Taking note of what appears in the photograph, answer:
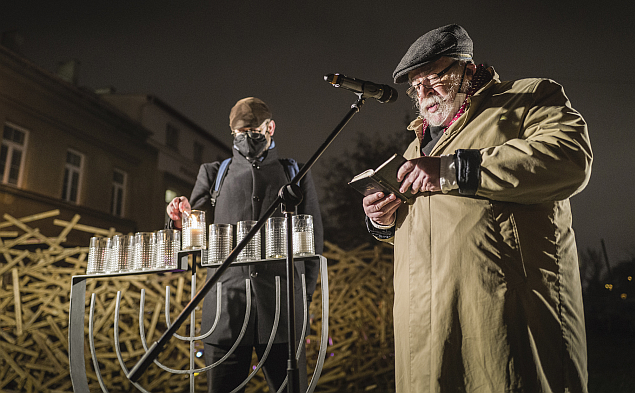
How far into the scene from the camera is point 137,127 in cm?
1527

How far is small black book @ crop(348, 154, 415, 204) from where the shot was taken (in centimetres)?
157

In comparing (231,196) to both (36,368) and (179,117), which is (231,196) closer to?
(36,368)

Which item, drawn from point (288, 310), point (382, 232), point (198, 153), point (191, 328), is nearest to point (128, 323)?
point (191, 328)

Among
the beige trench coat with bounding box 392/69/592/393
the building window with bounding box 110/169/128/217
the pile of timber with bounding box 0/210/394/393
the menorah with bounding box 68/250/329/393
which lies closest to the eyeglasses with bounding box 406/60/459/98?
the beige trench coat with bounding box 392/69/592/393

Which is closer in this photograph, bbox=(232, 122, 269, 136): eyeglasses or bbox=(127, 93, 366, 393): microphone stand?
bbox=(127, 93, 366, 393): microphone stand

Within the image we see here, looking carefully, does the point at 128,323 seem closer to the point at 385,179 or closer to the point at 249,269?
the point at 249,269

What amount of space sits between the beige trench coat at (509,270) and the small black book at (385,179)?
157mm

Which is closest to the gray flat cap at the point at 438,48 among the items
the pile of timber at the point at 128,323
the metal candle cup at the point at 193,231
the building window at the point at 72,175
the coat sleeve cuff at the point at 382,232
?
the coat sleeve cuff at the point at 382,232

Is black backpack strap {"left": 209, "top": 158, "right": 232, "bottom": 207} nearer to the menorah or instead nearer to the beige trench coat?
the menorah

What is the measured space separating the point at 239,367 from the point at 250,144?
48.2 inches

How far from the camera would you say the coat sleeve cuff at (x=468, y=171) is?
4.80ft

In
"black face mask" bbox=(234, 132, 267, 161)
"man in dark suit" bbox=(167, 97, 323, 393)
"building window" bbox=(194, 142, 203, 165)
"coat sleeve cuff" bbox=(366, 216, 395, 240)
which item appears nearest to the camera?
"coat sleeve cuff" bbox=(366, 216, 395, 240)

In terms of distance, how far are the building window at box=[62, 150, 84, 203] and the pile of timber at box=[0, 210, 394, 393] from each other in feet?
20.6

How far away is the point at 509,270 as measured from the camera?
1.45m
